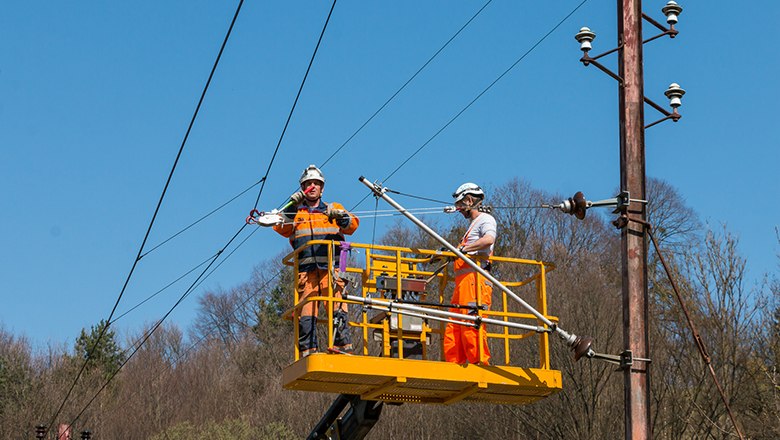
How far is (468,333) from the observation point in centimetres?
1391

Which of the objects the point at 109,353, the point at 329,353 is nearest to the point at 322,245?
the point at 329,353

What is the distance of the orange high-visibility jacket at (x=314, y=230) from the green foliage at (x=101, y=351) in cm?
4330

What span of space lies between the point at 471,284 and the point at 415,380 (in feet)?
4.25

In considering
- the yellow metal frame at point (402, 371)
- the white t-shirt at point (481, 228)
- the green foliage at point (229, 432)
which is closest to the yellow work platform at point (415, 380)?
the yellow metal frame at point (402, 371)

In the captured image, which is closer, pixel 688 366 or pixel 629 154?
pixel 629 154

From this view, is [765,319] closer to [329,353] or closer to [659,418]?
[659,418]

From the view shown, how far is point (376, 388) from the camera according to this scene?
14086 millimetres

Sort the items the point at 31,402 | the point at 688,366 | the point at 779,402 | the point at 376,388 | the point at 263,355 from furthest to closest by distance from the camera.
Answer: the point at 263,355 → the point at 31,402 → the point at 688,366 → the point at 779,402 → the point at 376,388

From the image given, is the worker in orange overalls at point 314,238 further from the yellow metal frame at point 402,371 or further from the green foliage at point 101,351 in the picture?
the green foliage at point 101,351

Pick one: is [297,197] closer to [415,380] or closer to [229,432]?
[415,380]

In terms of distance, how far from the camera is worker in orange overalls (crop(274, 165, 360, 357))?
1393 centimetres

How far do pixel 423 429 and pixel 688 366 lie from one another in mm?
10611

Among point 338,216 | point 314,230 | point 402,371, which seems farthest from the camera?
point 314,230

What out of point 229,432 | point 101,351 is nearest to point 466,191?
point 229,432
